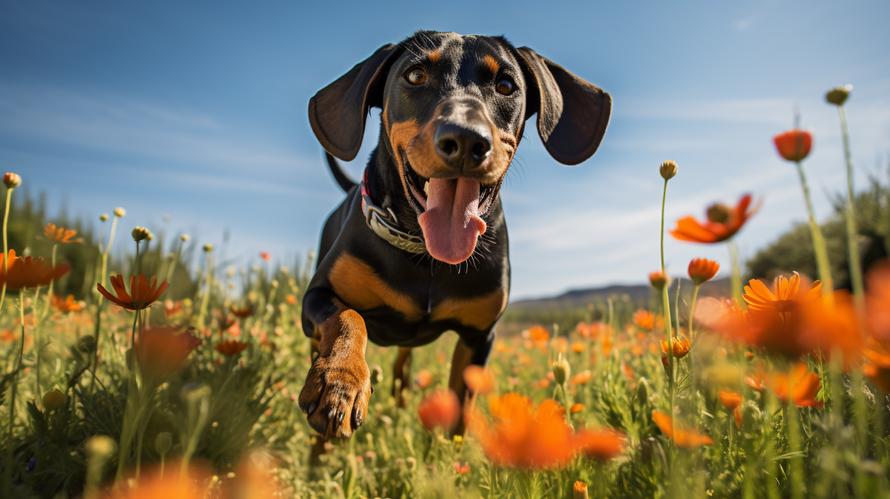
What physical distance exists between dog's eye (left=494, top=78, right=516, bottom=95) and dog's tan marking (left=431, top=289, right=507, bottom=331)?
937mm

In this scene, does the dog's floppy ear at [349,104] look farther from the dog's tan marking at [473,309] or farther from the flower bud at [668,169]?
the flower bud at [668,169]

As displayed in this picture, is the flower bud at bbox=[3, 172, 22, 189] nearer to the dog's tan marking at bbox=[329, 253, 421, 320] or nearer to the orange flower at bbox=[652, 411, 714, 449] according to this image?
the dog's tan marking at bbox=[329, 253, 421, 320]

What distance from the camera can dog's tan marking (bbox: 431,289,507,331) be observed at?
8.85ft

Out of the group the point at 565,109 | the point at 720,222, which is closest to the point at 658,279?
the point at 720,222

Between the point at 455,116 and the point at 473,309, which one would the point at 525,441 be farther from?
the point at 473,309

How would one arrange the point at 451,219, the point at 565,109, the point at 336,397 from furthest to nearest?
the point at 565,109 → the point at 451,219 → the point at 336,397

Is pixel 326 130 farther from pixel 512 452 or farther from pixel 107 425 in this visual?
pixel 512 452

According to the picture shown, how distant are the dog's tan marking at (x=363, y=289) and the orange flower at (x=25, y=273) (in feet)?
4.25

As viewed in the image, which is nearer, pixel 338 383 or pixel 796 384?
pixel 796 384

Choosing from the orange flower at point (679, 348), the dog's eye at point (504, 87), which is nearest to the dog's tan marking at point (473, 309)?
the dog's eye at point (504, 87)

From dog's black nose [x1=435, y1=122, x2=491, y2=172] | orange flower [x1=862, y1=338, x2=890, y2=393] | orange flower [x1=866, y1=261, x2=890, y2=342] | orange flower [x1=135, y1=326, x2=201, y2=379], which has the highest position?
dog's black nose [x1=435, y1=122, x2=491, y2=172]

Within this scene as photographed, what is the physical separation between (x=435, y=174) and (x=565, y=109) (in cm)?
119

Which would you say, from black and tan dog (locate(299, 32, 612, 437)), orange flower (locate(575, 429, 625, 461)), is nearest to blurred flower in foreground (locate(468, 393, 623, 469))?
orange flower (locate(575, 429, 625, 461))

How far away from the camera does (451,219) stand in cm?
232
